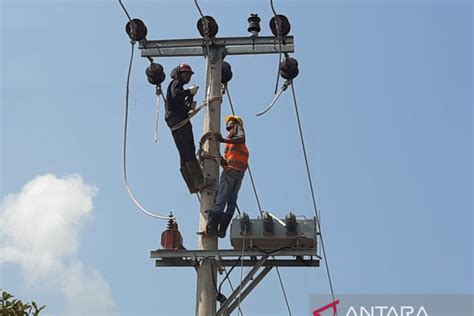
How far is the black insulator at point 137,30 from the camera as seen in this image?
13.7m

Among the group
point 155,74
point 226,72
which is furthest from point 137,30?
point 226,72

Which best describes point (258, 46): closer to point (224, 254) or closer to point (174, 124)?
point (174, 124)

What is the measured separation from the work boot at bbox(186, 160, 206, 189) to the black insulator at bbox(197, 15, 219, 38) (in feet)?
5.64

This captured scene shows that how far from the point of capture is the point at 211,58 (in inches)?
540

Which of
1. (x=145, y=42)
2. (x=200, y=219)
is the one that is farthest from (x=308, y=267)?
(x=145, y=42)

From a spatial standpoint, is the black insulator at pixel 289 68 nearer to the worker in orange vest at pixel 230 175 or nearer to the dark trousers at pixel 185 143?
the worker in orange vest at pixel 230 175

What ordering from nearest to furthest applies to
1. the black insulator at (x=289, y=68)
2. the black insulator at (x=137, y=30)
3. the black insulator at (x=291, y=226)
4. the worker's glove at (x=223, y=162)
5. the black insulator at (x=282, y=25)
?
the black insulator at (x=291, y=226) < the worker's glove at (x=223, y=162) < the black insulator at (x=282, y=25) < the black insulator at (x=137, y=30) < the black insulator at (x=289, y=68)

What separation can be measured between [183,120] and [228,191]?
1.03 metres

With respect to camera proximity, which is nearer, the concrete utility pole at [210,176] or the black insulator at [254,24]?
the concrete utility pole at [210,176]

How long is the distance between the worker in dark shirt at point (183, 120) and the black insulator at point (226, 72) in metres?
0.88

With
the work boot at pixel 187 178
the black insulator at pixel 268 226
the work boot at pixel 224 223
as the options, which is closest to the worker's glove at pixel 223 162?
the work boot at pixel 187 178

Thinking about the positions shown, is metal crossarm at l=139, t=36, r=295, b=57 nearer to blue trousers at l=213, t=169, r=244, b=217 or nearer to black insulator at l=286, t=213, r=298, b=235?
blue trousers at l=213, t=169, r=244, b=217

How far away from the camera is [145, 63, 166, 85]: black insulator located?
1389 centimetres

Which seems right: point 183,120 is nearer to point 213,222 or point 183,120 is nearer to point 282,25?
point 213,222
